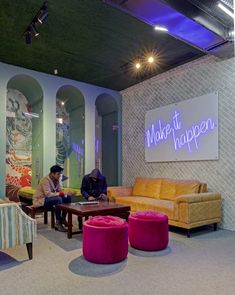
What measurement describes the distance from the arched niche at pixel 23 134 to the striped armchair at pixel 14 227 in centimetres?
300

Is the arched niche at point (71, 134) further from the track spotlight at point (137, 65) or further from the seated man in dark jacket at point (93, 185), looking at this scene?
the track spotlight at point (137, 65)

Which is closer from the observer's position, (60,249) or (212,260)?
(212,260)

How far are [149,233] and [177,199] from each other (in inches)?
40.7

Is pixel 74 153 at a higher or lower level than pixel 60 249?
higher

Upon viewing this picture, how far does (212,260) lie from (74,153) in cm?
464

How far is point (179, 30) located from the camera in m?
3.64

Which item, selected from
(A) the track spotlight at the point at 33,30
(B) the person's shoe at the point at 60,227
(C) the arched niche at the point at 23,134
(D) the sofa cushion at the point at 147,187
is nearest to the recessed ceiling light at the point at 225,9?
(A) the track spotlight at the point at 33,30

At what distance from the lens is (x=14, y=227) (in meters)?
2.94

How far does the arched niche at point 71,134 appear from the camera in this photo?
6.67 meters

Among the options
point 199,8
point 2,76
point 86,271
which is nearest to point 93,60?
point 2,76

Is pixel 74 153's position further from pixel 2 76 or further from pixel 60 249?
pixel 60 249

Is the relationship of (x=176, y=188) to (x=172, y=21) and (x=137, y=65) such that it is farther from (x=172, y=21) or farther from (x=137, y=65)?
(x=172, y=21)

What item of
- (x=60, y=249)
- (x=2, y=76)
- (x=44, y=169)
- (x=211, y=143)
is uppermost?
(x=2, y=76)

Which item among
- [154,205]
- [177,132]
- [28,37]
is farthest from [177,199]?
[28,37]
